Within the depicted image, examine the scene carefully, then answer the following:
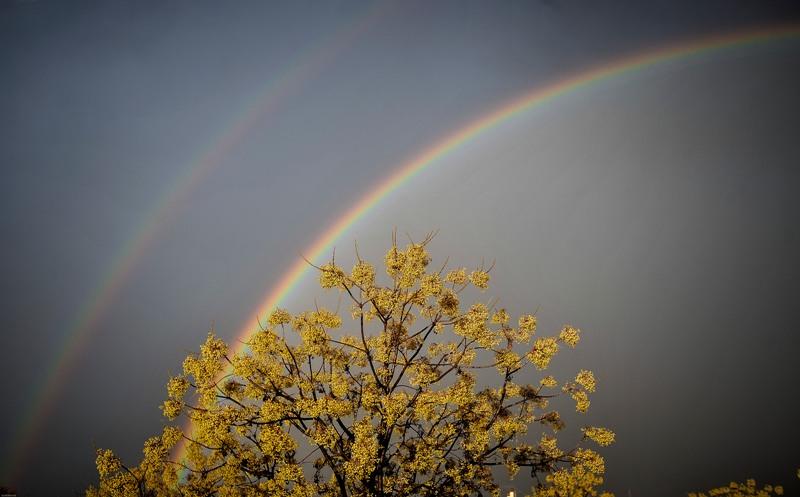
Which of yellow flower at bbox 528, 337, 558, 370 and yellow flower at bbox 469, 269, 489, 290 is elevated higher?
yellow flower at bbox 469, 269, 489, 290

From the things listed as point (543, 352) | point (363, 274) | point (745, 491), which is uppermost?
point (363, 274)

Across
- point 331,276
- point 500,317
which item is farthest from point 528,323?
point 331,276

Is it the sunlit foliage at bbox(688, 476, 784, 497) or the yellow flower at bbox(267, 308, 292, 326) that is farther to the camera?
the yellow flower at bbox(267, 308, 292, 326)

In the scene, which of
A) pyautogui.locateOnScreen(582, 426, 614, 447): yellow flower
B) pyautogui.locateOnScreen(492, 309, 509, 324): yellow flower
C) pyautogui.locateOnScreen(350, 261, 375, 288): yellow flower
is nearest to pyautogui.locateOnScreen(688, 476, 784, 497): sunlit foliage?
pyautogui.locateOnScreen(582, 426, 614, 447): yellow flower

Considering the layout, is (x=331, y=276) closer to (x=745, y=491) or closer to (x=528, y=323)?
(x=528, y=323)

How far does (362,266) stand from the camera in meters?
13.1

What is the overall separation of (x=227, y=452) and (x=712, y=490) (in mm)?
12120

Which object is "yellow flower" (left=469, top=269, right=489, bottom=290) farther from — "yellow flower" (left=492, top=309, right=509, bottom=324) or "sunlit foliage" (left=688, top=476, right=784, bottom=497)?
"sunlit foliage" (left=688, top=476, right=784, bottom=497)

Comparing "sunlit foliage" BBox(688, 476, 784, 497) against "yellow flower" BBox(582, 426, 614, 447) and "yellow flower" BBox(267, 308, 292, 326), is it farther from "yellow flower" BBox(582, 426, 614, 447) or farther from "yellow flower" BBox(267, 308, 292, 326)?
"yellow flower" BBox(267, 308, 292, 326)

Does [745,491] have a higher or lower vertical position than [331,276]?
lower

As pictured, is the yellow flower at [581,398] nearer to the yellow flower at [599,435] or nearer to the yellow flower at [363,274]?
the yellow flower at [599,435]

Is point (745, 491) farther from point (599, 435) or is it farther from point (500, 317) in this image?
point (500, 317)

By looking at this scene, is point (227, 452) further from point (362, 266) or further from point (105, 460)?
point (362, 266)

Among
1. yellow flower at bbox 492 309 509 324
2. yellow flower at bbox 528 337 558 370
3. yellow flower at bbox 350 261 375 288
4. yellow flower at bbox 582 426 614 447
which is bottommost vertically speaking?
yellow flower at bbox 582 426 614 447
